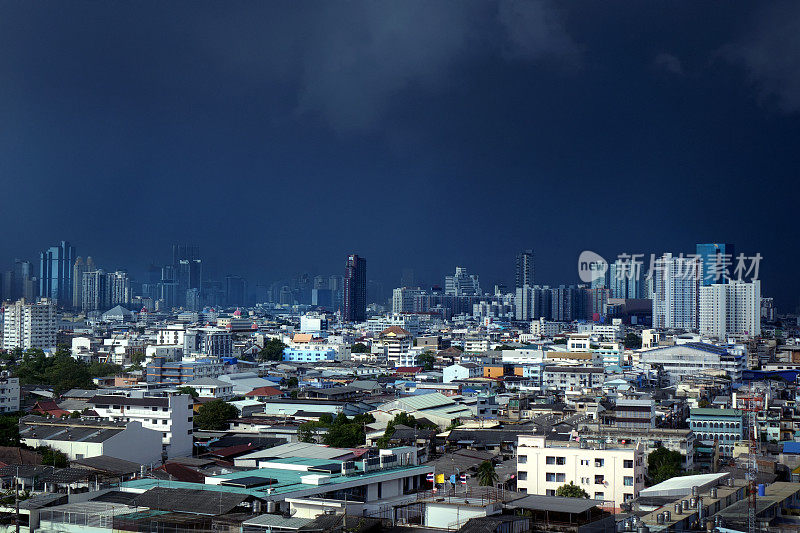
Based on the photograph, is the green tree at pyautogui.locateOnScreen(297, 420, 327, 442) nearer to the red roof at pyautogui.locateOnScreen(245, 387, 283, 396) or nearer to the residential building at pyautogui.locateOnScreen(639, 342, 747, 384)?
the red roof at pyautogui.locateOnScreen(245, 387, 283, 396)

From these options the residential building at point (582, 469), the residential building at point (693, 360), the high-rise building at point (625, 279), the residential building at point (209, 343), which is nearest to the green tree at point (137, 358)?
the residential building at point (209, 343)

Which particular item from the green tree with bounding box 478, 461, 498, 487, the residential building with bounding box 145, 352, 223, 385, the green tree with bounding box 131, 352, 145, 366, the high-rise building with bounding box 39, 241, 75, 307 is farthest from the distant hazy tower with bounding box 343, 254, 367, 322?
the green tree with bounding box 478, 461, 498, 487

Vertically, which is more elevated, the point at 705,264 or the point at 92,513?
A: the point at 705,264

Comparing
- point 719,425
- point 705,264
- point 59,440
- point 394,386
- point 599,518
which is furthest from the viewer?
point 705,264

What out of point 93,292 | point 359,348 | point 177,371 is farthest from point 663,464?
point 93,292

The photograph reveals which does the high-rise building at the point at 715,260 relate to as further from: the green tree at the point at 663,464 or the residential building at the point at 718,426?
the green tree at the point at 663,464

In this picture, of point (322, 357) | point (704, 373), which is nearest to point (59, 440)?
point (704, 373)

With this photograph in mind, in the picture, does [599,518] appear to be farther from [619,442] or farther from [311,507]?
[619,442]
